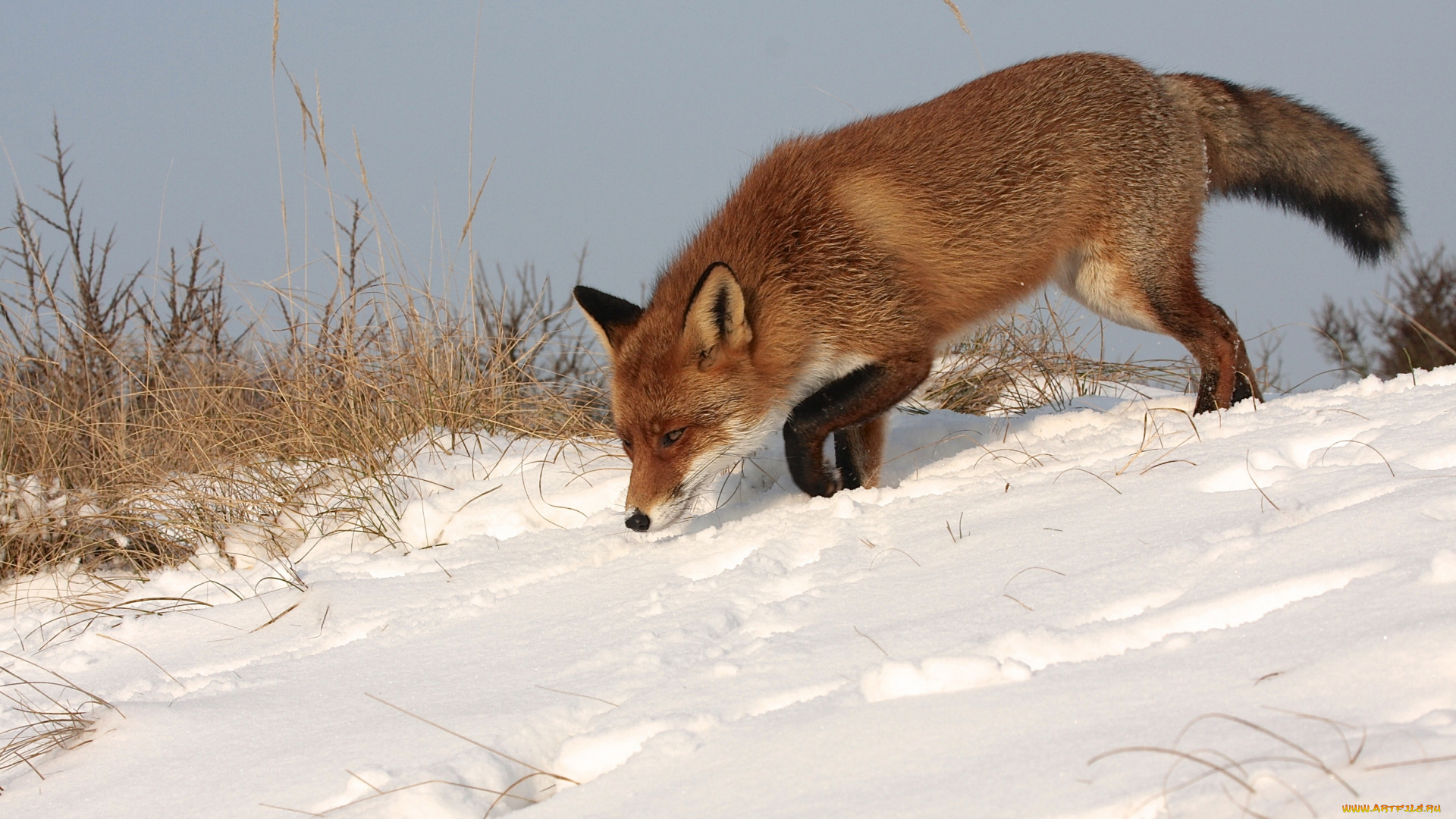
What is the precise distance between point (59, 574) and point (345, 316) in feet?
6.80

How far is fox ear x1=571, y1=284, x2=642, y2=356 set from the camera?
4.34 m

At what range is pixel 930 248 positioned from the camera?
14.6ft

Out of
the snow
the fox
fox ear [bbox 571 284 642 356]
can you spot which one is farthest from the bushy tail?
fox ear [bbox 571 284 642 356]

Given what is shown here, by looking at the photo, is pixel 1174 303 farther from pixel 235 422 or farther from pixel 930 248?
pixel 235 422

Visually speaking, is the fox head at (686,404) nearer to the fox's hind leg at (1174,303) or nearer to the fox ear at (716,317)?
the fox ear at (716,317)

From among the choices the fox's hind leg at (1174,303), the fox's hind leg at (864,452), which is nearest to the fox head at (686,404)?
the fox's hind leg at (864,452)

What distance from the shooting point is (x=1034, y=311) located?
21.7ft

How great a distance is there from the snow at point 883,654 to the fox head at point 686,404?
0.70ft

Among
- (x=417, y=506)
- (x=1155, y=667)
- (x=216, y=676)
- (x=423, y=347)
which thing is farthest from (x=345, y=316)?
(x=1155, y=667)

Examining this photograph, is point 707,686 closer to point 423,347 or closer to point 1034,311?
point 423,347

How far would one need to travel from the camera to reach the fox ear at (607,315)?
4.34m

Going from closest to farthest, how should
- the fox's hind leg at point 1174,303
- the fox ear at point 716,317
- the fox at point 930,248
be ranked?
the fox ear at point 716,317 < the fox at point 930,248 < the fox's hind leg at point 1174,303

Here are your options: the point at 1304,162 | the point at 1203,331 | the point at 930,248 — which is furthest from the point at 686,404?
the point at 1304,162

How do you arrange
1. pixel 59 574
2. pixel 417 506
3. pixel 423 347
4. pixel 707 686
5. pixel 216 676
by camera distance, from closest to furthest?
pixel 707 686, pixel 216 676, pixel 417 506, pixel 59 574, pixel 423 347
